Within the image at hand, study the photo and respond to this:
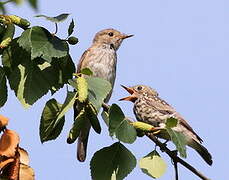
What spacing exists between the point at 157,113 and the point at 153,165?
3468mm

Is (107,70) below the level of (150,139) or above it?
below

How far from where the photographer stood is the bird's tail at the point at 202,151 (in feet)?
18.7

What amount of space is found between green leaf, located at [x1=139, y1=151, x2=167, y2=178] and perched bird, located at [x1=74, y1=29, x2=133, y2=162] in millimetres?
3878

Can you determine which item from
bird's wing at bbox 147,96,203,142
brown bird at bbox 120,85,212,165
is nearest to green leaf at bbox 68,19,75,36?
brown bird at bbox 120,85,212,165

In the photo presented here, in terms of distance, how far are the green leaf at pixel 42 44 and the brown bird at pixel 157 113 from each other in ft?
9.89

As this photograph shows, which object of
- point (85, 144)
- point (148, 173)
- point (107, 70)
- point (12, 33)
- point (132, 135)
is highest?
point (12, 33)

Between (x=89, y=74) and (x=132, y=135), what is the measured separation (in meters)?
0.43

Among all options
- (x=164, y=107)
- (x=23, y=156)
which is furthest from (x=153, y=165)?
(x=164, y=107)

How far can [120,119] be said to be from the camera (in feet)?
8.55

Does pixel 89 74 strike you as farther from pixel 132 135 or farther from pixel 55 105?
pixel 132 135

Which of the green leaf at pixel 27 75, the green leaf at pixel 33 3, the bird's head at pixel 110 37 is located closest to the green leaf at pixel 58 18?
the green leaf at pixel 33 3

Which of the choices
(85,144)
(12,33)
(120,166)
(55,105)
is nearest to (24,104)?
(55,105)

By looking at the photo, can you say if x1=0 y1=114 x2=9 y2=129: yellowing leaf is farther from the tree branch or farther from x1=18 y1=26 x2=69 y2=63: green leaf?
the tree branch

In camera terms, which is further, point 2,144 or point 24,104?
point 24,104
